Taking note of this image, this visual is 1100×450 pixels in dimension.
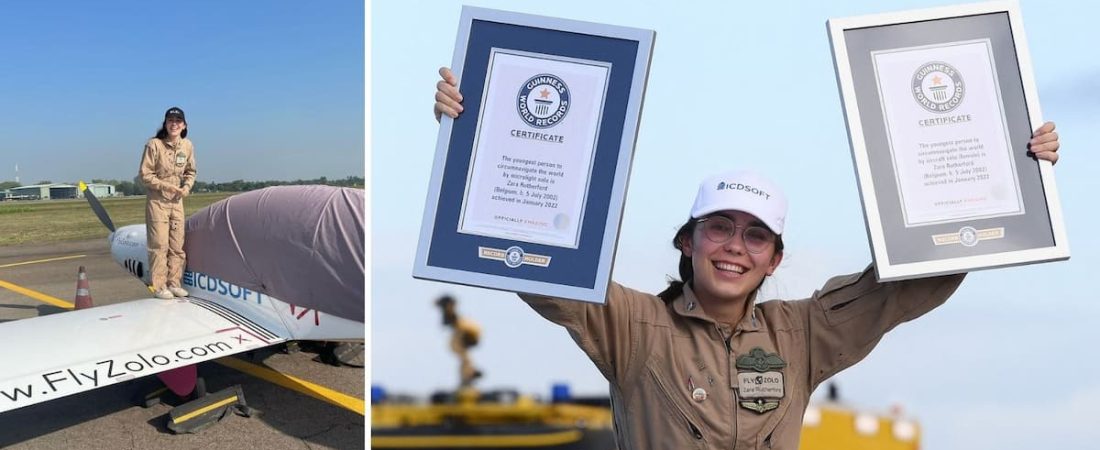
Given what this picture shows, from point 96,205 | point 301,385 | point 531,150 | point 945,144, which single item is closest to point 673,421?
point 531,150

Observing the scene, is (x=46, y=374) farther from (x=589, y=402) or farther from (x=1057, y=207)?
(x=1057, y=207)

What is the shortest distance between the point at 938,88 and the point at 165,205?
6479mm

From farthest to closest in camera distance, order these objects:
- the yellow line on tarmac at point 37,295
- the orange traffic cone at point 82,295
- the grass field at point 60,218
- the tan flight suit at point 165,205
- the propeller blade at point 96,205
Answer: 1. the grass field at point 60,218
2. the yellow line on tarmac at point 37,295
3. the propeller blade at point 96,205
4. the orange traffic cone at point 82,295
5. the tan flight suit at point 165,205

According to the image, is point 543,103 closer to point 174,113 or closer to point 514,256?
point 514,256

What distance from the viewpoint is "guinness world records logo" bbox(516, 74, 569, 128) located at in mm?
1975

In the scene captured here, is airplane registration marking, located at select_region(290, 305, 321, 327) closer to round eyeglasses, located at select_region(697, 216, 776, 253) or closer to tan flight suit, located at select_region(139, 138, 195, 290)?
tan flight suit, located at select_region(139, 138, 195, 290)

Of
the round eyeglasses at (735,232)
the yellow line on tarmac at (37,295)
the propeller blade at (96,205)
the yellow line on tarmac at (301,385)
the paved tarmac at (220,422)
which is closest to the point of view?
the round eyeglasses at (735,232)

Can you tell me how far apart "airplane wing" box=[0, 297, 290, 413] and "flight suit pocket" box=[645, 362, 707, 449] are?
4352 mm

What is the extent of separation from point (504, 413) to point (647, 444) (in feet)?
11.1

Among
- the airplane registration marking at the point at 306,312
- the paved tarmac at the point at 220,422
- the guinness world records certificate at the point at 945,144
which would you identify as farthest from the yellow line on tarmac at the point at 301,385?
the guinness world records certificate at the point at 945,144

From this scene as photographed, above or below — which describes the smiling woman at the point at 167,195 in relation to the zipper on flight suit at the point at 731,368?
above

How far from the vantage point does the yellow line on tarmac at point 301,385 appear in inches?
234

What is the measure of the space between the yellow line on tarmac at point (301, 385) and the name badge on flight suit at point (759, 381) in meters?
4.39

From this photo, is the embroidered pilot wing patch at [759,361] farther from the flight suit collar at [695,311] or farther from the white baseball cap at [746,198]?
the white baseball cap at [746,198]
